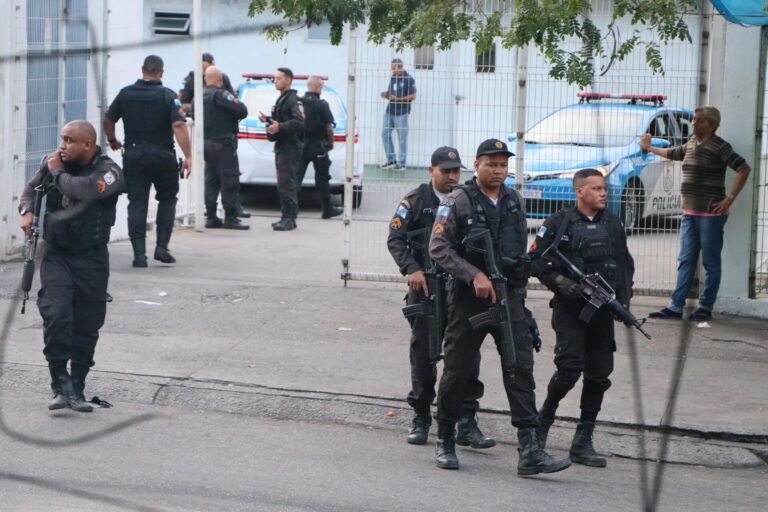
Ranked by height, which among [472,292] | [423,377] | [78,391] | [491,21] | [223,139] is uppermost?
[491,21]

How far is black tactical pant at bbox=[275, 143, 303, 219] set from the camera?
14594 mm

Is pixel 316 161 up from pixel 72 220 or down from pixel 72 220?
up

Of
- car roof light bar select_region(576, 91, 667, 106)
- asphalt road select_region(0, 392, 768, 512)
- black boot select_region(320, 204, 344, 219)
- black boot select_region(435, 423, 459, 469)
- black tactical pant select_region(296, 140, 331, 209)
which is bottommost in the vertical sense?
asphalt road select_region(0, 392, 768, 512)

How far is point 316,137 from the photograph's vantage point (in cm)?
1543

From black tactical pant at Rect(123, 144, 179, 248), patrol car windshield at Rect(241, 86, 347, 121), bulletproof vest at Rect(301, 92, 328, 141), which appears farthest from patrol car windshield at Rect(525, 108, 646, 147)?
patrol car windshield at Rect(241, 86, 347, 121)

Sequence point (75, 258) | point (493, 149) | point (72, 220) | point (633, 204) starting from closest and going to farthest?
point (493, 149), point (72, 220), point (75, 258), point (633, 204)

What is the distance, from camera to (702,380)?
27.6 feet

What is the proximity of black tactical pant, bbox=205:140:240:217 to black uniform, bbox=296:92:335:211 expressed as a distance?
104cm

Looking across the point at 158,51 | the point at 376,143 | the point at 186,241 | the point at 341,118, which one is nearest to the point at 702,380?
the point at 376,143

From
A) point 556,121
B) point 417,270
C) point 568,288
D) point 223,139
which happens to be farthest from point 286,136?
point 568,288

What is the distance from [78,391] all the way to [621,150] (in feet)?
17.7

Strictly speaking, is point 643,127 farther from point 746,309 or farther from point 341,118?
point 341,118

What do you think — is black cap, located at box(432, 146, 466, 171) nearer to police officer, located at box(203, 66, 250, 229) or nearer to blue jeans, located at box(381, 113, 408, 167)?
blue jeans, located at box(381, 113, 408, 167)

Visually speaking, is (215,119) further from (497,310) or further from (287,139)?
(497,310)
